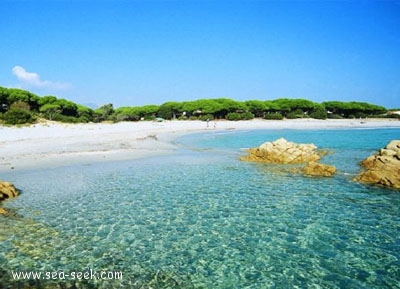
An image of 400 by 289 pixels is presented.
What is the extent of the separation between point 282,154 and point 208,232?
44.9 ft

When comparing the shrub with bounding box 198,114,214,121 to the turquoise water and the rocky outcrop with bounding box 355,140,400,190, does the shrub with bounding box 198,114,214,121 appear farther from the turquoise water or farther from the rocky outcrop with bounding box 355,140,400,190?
the turquoise water

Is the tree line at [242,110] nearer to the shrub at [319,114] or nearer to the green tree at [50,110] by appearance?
the shrub at [319,114]

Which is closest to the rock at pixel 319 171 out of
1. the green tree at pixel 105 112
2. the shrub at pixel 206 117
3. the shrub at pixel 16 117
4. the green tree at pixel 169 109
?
the shrub at pixel 16 117

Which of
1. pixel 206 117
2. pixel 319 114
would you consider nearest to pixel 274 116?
pixel 319 114

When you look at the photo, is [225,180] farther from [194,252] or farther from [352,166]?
[352,166]

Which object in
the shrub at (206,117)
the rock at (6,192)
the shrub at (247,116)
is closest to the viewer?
the rock at (6,192)

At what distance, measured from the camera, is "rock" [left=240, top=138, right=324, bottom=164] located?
2119 centimetres

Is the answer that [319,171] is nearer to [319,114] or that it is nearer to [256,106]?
[319,114]

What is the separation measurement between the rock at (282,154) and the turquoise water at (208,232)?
19.0 ft

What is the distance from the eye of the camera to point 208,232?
894 cm

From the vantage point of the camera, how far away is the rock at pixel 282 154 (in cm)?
2119

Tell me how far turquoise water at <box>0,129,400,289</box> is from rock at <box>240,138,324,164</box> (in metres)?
5.78

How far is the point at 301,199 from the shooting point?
12.1 m

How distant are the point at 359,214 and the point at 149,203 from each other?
7.14m
